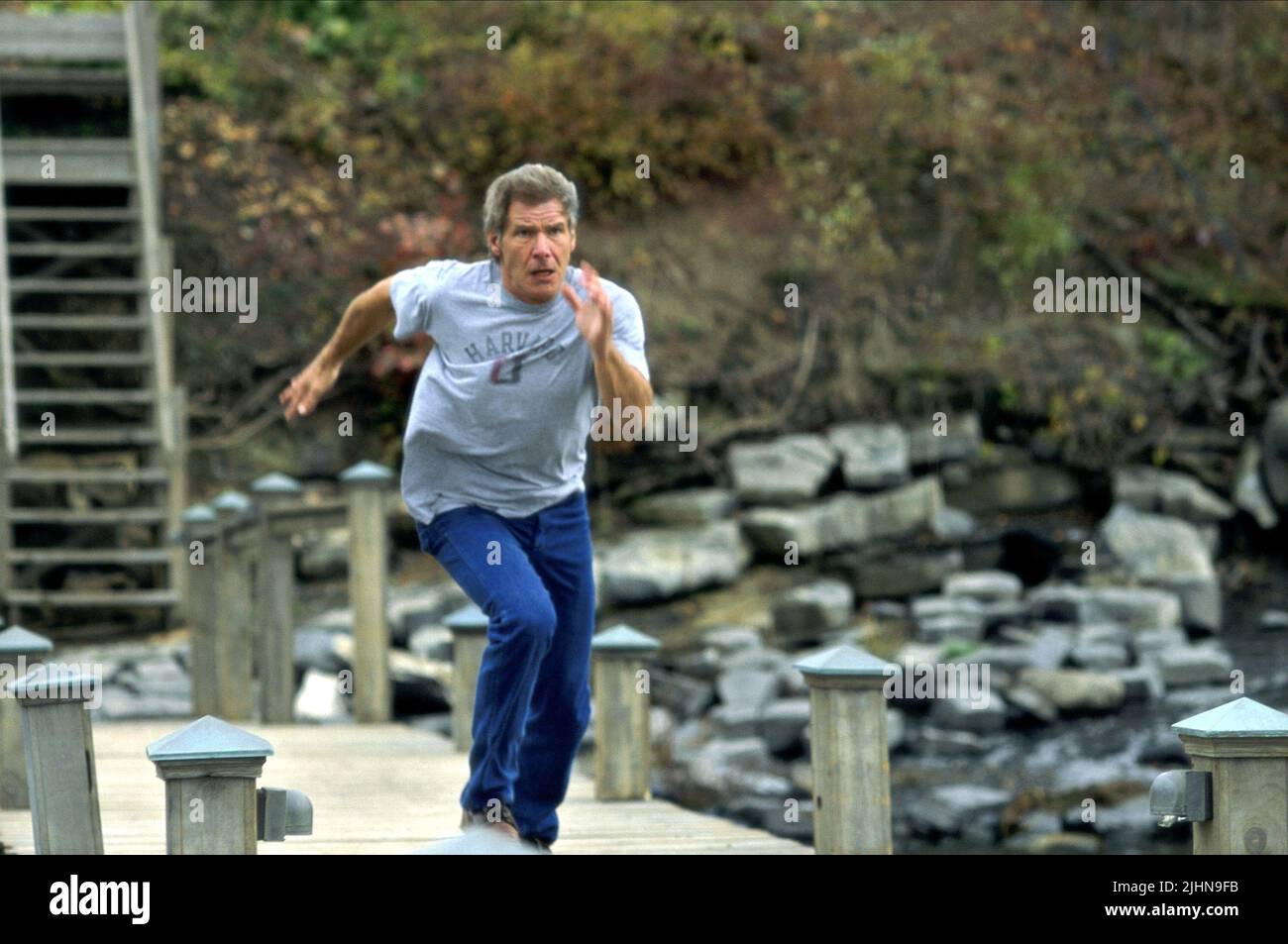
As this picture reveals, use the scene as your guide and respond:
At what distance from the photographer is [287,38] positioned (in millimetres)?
15570

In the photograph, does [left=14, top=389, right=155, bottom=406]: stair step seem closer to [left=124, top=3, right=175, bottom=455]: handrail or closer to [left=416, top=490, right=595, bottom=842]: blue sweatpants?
[left=124, top=3, right=175, bottom=455]: handrail

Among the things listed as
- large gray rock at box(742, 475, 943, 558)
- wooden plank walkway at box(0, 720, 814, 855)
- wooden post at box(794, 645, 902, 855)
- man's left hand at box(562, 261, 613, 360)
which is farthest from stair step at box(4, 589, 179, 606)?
man's left hand at box(562, 261, 613, 360)

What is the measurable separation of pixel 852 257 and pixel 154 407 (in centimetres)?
579

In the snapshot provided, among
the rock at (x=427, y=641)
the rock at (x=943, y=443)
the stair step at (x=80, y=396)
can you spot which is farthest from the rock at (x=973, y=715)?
the stair step at (x=80, y=396)

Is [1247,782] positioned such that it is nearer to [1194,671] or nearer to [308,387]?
[308,387]

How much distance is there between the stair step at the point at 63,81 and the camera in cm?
1445

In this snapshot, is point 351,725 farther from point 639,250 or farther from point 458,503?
point 639,250

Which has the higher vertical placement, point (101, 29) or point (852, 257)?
point (101, 29)

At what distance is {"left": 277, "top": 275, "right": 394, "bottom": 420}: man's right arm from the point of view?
4.91m

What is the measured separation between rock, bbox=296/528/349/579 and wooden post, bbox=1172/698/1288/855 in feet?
33.3

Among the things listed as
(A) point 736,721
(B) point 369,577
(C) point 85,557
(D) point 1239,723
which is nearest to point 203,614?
(B) point 369,577

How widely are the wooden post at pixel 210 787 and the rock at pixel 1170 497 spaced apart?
1118cm

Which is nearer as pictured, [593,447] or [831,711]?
[831,711]
